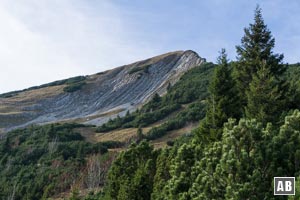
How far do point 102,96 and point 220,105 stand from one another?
134 meters

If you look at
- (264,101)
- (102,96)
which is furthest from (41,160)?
(102,96)

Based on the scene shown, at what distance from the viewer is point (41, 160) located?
8400cm

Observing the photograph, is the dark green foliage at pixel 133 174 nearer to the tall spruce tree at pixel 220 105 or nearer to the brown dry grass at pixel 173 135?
the tall spruce tree at pixel 220 105

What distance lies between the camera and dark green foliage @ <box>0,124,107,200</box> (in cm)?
6800

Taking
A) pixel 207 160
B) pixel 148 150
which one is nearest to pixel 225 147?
pixel 207 160

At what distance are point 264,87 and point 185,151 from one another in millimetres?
7409

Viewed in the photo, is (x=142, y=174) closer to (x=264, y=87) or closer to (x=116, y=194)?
(x=116, y=194)

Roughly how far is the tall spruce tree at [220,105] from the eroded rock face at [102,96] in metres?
102

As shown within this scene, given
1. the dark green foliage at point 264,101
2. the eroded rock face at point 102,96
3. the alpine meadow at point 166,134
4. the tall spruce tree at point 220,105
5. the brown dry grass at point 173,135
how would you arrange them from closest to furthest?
the alpine meadow at point 166,134 < the dark green foliage at point 264,101 < the tall spruce tree at point 220,105 < the brown dry grass at point 173,135 < the eroded rock face at point 102,96

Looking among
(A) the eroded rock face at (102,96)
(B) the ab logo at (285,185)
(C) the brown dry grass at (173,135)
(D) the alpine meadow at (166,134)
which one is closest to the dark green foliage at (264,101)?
(D) the alpine meadow at (166,134)

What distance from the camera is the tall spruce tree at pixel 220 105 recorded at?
3084 cm

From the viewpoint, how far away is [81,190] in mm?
65875

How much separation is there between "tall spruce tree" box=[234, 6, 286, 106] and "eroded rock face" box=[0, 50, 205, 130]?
9803 centimetres

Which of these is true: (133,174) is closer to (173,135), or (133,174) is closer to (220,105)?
(220,105)
